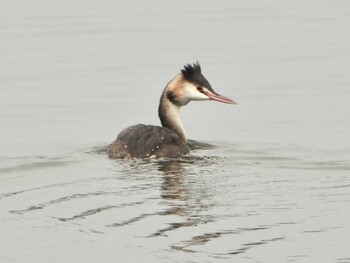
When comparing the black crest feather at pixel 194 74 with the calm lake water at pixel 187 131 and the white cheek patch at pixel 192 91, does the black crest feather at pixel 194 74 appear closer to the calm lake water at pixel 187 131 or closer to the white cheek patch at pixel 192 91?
the white cheek patch at pixel 192 91

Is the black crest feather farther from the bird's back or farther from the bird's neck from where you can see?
the bird's back

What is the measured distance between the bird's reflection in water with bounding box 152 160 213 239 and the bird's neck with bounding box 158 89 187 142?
1.90 metres

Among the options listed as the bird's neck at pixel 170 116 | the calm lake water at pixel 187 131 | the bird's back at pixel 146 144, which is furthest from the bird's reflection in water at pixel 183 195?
the bird's neck at pixel 170 116

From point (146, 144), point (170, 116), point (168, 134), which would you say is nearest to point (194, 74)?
point (170, 116)

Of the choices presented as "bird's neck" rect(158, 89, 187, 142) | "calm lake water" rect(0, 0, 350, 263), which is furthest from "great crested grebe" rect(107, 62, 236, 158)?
"calm lake water" rect(0, 0, 350, 263)

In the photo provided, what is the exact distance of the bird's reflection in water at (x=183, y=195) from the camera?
35.9ft

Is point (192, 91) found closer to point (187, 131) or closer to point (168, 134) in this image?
point (168, 134)

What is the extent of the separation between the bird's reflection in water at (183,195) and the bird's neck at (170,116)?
190 cm

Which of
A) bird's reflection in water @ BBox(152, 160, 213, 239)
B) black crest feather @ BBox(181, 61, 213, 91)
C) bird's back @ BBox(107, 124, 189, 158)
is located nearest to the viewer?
bird's reflection in water @ BBox(152, 160, 213, 239)

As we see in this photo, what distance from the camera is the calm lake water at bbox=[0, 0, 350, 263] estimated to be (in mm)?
10352

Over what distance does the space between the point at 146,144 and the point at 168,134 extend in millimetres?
422

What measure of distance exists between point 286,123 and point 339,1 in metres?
16.3

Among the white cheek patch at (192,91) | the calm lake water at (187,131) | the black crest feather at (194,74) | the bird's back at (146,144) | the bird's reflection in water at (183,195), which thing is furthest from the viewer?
the white cheek patch at (192,91)

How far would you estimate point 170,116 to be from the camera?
15938 mm
